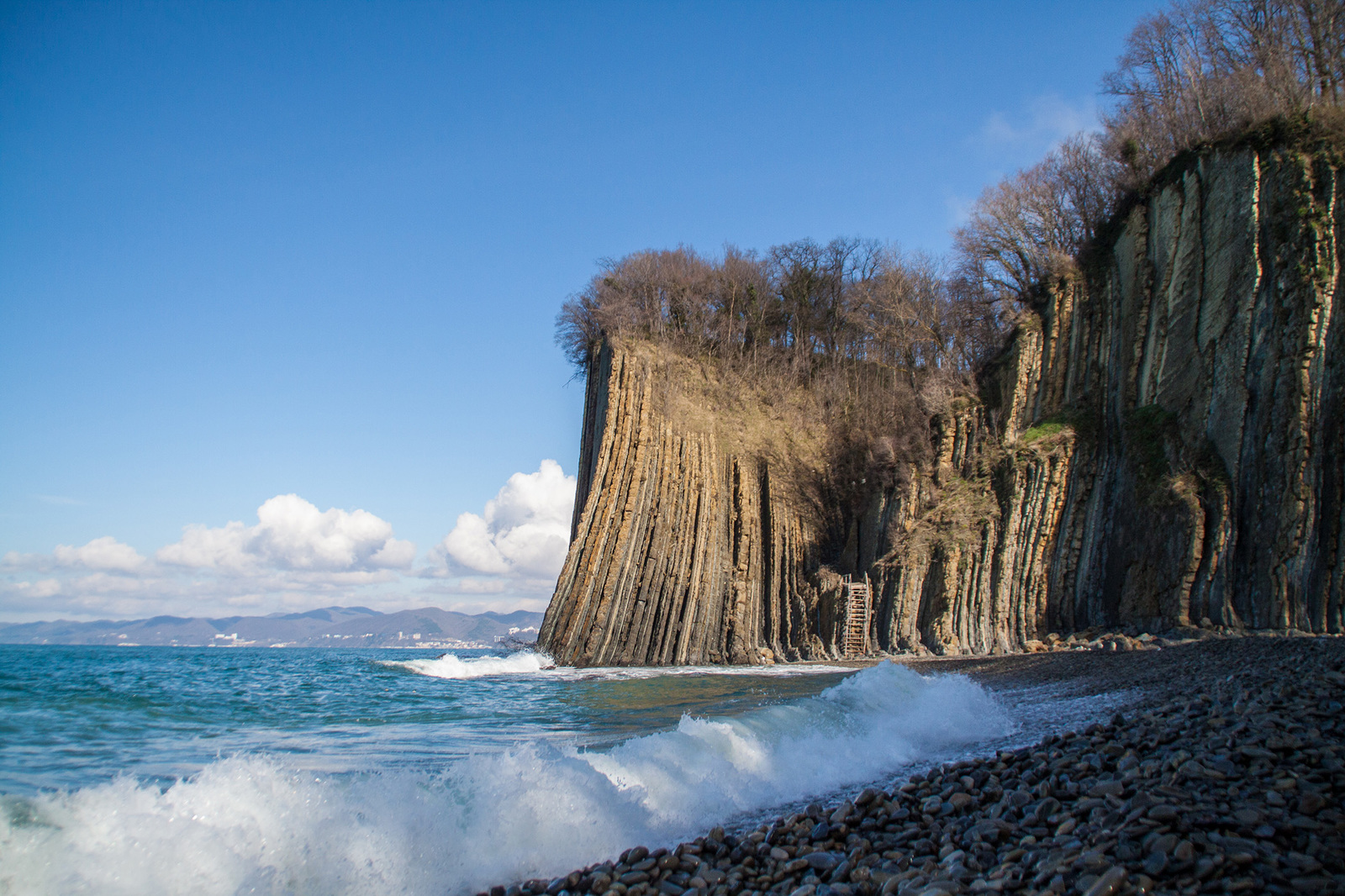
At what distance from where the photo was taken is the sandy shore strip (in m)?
2.93

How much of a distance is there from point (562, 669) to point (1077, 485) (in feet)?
53.6

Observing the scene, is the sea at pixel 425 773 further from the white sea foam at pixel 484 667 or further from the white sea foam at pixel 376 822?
the white sea foam at pixel 484 667

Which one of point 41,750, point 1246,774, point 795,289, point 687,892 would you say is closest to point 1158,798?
point 1246,774

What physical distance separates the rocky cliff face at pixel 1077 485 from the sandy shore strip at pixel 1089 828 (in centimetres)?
1288

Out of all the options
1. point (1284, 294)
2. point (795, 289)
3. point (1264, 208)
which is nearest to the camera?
point (1284, 294)

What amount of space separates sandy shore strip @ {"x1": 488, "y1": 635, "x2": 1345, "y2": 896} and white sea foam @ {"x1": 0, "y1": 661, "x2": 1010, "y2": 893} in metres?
0.42

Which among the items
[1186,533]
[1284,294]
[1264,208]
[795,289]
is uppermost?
[795,289]

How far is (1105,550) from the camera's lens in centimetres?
2028

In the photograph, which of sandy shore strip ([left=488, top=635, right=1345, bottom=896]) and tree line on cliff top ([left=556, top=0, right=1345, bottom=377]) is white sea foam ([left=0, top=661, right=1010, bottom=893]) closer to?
sandy shore strip ([left=488, top=635, right=1345, bottom=896])

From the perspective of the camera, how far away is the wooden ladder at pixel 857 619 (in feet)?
80.9

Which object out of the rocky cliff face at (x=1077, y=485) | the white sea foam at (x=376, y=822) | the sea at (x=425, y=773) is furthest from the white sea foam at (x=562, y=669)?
the white sea foam at (x=376, y=822)

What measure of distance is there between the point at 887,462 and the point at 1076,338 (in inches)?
295

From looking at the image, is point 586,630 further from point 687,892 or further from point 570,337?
point 687,892

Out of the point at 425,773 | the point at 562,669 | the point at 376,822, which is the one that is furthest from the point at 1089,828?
the point at 562,669
